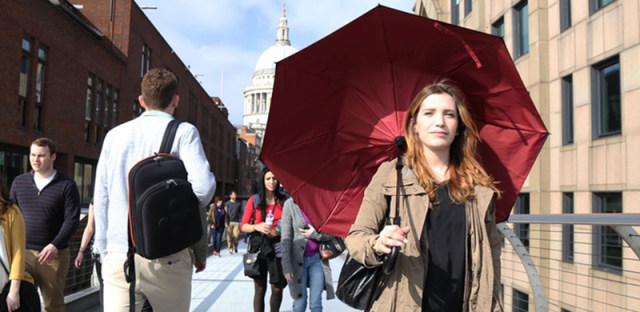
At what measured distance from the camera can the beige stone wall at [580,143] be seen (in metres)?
13.4

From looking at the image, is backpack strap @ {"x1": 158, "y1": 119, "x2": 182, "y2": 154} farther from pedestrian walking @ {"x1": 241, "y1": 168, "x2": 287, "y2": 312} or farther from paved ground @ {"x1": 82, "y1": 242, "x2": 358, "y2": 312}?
paved ground @ {"x1": 82, "y1": 242, "x2": 358, "y2": 312}

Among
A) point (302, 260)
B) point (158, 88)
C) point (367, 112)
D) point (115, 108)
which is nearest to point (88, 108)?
point (115, 108)

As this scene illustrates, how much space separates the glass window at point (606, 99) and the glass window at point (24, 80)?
1944 cm

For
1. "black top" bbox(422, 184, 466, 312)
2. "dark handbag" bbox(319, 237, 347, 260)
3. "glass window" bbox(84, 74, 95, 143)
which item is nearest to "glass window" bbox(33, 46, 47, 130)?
"glass window" bbox(84, 74, 95, 143)

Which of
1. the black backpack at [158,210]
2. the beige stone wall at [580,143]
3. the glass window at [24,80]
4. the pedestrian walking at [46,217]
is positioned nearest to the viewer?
the black backpack at [158,210]

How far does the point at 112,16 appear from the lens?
2973 cm

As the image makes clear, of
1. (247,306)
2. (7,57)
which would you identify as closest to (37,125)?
(7,57)

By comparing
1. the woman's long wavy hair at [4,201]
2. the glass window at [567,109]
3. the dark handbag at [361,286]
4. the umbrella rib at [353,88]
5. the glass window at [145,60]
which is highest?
the glass window at [145,60]

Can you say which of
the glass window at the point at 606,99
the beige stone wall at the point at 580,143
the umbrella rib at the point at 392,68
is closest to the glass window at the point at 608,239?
the beige stone wall at the point at 580,143

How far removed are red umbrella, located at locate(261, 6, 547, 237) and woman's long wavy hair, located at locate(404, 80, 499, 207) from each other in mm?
229

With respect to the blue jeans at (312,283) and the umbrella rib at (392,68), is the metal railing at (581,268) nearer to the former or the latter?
the blue jeans at (312,283)

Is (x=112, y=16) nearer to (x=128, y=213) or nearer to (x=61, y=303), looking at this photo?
(x=61, y=303)

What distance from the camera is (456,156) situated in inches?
98.1

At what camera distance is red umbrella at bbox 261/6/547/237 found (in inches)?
100.0
